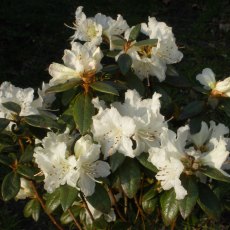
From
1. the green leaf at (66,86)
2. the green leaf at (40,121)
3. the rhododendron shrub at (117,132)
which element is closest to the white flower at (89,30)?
the rhododendron shrub at (117,132)

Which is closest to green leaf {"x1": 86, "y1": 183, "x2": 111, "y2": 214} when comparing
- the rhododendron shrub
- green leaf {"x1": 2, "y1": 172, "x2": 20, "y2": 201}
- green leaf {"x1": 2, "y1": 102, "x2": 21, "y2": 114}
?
the rhododendron shrub

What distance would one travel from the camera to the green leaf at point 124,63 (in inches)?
64.7

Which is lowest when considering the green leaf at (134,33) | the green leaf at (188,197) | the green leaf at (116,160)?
the green leaf at (188,197)

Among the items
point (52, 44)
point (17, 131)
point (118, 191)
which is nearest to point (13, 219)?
point (118, 191)

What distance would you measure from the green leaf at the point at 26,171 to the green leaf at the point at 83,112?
0.72ft

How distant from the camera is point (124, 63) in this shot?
65.2 inches

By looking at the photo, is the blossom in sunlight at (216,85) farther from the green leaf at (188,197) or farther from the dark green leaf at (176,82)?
the green leaf at (188,197)

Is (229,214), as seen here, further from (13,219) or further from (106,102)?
(106,102)

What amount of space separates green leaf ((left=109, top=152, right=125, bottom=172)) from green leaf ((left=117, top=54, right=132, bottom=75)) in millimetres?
264

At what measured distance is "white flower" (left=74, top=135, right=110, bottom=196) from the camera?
1.48 m

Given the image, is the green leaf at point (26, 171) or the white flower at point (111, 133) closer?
the white flower at point (111, 133)

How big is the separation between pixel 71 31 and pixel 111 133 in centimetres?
327

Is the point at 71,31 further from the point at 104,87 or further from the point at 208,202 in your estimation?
the point at 208,202

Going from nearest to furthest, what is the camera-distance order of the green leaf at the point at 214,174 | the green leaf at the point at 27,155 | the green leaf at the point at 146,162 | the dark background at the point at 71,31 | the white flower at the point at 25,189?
the green leaf at the point at 214,174 → the green leaf at the point at 146,162 → the green leaf at the point at 27,155 → the white flower at the point at 25,189 → the dark background at the point at 71,31
